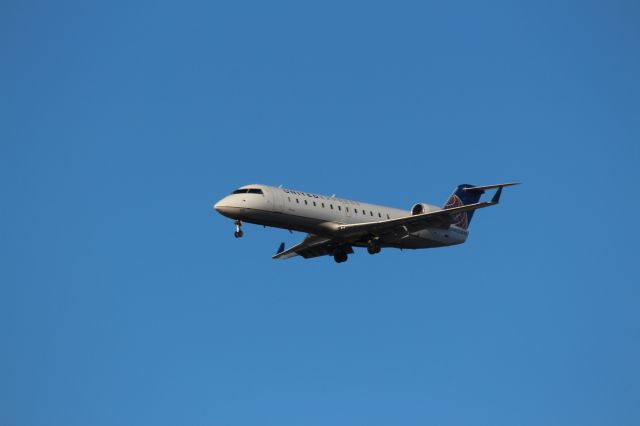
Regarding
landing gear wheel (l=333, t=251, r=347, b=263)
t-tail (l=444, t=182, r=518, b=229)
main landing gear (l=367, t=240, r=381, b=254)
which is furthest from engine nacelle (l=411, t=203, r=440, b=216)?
landing gear wheel (l=333, t=251, r=347, b=263)

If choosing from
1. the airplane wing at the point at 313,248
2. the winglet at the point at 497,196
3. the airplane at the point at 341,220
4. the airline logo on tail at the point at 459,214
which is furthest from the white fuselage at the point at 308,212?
the winglet at the point at 497,196

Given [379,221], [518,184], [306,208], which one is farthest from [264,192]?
[518,184]

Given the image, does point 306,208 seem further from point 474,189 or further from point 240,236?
point 474,189

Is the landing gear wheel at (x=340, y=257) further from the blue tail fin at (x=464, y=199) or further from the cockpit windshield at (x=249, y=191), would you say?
the cockpit windshield at (x=249, y=191)

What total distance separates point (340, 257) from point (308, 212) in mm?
4603

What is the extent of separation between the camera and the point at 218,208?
38.9 meters

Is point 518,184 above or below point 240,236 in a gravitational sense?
above

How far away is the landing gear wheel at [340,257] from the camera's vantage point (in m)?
43.6

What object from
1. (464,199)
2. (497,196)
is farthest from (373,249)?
(464,199)

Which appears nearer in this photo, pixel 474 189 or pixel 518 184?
pixel 518 184

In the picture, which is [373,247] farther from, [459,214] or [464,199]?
[464,199]

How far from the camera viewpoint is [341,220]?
4075 cm

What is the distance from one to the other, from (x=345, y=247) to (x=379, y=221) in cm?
231

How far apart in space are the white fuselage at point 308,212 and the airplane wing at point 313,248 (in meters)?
1.14
